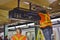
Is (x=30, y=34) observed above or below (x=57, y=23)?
below

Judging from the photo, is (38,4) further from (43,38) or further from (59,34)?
(59,34)

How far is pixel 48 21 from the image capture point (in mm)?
2789

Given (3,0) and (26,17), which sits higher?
(3,0)

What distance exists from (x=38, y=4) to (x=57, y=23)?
3.08 metres

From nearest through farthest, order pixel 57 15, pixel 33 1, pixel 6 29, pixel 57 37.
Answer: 1. pixel 33 1
2. pixel 57 15
3. pixel 57 37
4. pixel 6 29

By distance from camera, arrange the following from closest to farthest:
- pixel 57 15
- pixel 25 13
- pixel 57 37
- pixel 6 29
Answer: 1. pixel 25 13
2. pixel 57 15
3. pixel 57 37
4. pixel 6 29

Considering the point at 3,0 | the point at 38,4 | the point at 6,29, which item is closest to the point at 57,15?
the point at 38,4

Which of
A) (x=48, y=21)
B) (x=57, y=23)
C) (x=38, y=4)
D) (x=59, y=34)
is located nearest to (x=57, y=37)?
(x=59, y=34)

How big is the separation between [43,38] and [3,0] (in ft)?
7.07

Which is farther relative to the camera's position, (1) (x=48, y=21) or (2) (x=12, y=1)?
(2) (x=12, y=1)

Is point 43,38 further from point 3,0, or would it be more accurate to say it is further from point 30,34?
point 30,34

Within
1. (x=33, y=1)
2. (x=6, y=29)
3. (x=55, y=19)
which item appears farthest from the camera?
(x=6, y=29)

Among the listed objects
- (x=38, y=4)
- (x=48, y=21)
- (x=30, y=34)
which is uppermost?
(x=38, y=4)

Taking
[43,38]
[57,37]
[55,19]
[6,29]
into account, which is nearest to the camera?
[43,38]
